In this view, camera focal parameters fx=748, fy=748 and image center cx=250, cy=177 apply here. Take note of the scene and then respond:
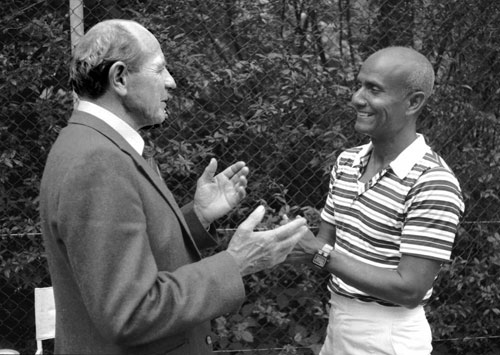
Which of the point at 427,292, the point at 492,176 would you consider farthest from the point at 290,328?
the point at 427,292

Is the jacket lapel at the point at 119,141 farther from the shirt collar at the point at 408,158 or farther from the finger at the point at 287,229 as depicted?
the shirt collar at the point at 408,158

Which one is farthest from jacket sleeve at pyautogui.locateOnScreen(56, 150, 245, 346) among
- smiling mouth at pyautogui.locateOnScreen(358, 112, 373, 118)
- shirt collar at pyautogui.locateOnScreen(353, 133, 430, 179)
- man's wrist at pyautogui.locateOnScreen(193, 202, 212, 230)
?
smiling mouth at pyautogui.locateOnScreen(358, 112, 373, 118)

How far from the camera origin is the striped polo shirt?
241 centimetres

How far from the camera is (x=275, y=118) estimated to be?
13.6ft

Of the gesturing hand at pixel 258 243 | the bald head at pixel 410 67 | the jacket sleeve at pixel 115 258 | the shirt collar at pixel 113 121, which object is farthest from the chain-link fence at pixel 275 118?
the jacket sleeve at pixel 115 258

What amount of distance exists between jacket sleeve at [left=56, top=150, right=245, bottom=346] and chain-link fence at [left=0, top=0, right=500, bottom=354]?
79.5 inches

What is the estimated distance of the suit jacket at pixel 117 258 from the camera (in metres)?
1.79

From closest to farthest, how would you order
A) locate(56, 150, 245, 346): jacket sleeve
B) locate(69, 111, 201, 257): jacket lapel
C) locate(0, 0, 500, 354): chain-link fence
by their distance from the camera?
locate(56, 150, 245, 346): jacket sleeve → locate(69, 111, 201, 257): jacket lapel → locate(0, 0, 500, 354): chain-link fence

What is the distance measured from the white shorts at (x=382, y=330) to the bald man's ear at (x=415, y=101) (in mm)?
696

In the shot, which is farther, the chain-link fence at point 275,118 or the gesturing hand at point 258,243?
the chain-link fence at point 275,118

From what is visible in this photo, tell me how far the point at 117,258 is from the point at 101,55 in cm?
57

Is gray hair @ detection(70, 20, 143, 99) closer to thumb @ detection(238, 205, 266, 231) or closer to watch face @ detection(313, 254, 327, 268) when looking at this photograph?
thumb @ detection(238, 205, 266, 231)

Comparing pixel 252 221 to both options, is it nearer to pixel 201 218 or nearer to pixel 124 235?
pixel 124 235

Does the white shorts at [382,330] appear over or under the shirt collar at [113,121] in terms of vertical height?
A: under
